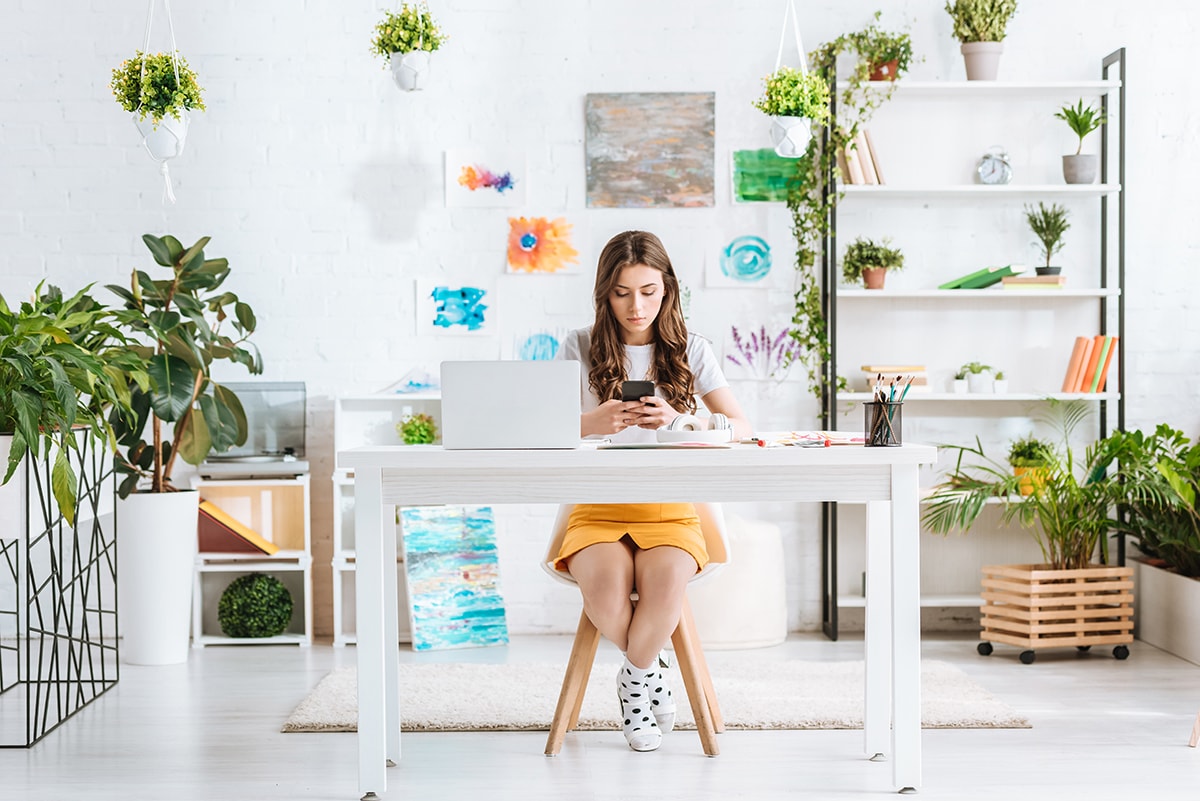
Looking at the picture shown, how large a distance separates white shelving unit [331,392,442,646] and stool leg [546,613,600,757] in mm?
1478

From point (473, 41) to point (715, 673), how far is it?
2.44 m

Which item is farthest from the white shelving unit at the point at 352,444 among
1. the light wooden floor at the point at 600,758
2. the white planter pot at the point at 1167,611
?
the white planter pot at the point at 1167,611

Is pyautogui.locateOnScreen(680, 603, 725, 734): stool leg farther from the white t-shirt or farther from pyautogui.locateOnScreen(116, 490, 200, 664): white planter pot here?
pyautogui.locateOnScreen(116, 490, 200, 664): white planter pot

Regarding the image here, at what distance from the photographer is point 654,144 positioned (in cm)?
434

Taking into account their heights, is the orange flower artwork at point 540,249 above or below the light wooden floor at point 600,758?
above

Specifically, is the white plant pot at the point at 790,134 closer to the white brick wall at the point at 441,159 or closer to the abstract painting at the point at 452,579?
the white brick wall at the point at 441,159

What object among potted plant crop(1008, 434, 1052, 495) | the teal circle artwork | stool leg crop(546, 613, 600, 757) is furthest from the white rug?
the teal circle artwork

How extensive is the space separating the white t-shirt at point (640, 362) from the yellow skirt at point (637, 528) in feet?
0.98

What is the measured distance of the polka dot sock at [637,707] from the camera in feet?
8.82

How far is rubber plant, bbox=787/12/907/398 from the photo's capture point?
4188mm

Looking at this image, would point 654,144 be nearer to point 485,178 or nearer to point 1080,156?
point 485,178

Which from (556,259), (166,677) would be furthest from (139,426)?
(556,259)

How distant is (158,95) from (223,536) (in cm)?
151

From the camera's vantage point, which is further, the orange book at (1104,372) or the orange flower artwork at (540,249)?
the orange flower artwork at (540,249)
